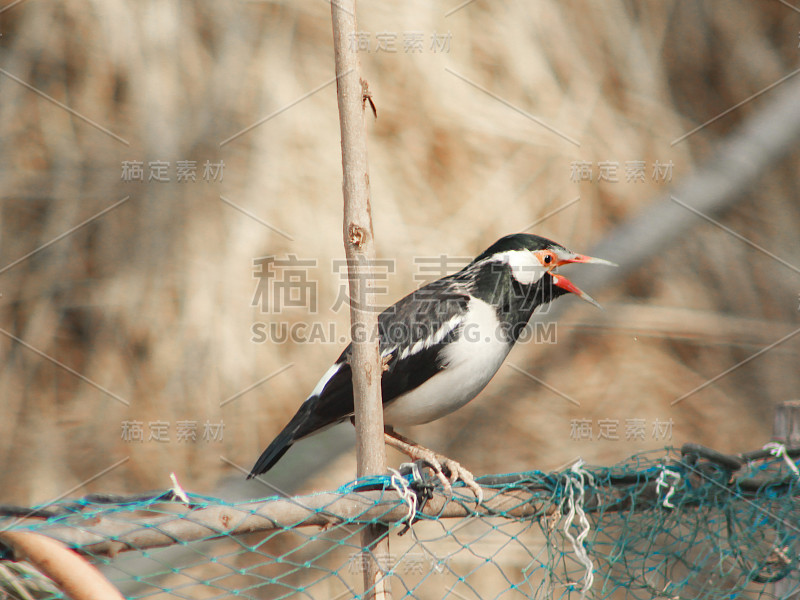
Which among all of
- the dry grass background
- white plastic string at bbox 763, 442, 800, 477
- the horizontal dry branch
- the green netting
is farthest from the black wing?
the dry grass background

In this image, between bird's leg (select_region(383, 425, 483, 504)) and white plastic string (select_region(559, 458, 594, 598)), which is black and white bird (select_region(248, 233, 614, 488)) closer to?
bird's leg (select_region(383, 425, 483, 504))

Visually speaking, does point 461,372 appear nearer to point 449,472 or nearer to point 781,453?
point 449,472

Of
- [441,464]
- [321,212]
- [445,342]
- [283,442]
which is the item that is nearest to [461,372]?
[445,342]

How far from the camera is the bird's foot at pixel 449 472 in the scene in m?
1.55

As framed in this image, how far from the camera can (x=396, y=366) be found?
2.23 metres

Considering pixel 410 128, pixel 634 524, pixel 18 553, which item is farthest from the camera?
pixel 410 128

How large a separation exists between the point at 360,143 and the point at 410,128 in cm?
200

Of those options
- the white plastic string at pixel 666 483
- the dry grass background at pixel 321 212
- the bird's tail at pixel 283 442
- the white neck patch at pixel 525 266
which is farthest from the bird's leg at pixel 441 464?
the dry grass background at pixel 321 212

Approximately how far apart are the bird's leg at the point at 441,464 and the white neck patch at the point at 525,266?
1.96ft

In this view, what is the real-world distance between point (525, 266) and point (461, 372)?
0.41 m

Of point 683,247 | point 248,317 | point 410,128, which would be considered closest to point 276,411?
point 248,317

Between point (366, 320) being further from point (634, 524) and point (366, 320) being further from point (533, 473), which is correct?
point (634, 524)

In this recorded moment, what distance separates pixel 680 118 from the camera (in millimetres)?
3682

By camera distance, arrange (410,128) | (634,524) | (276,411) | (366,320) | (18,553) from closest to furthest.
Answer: (18,553) < (366,320) < (634,524) < (276,411) < (410,128)
